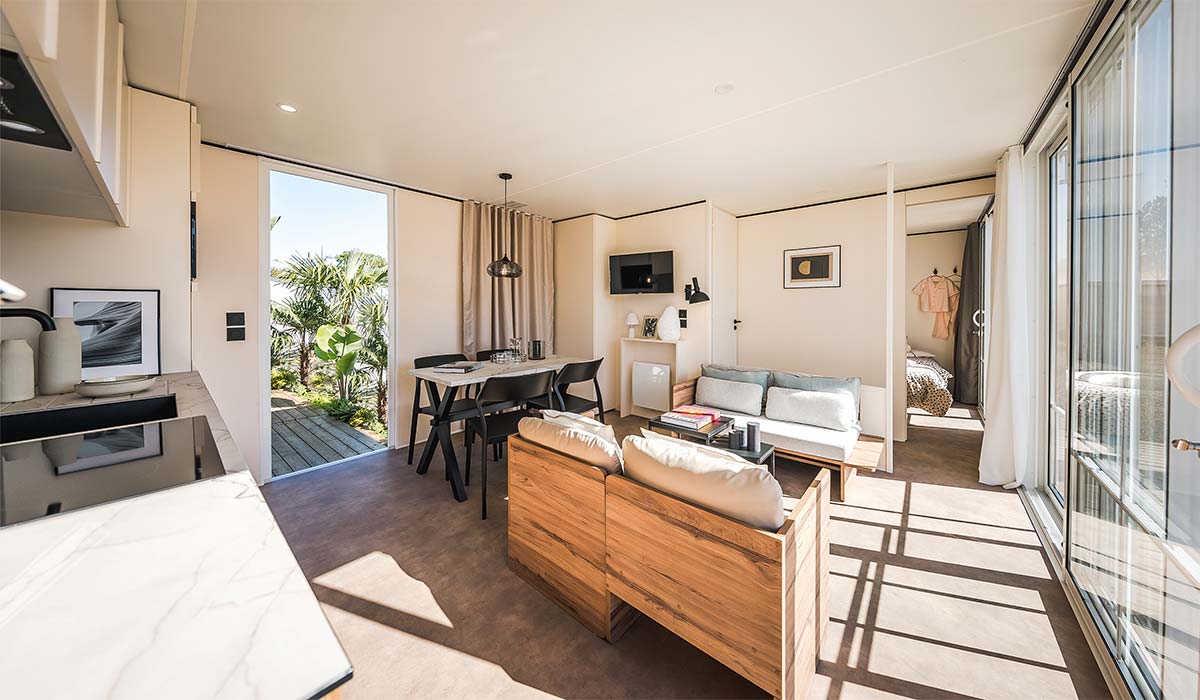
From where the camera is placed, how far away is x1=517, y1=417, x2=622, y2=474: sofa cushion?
A: 5.76 ft

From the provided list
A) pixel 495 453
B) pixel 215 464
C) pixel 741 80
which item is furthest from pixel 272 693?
pixel 495 453

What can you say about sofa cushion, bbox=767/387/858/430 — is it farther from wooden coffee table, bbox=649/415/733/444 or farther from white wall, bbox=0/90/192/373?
white wall, bbox=0/90/192/373

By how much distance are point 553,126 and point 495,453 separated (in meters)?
2.58

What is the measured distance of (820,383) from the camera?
359 cm

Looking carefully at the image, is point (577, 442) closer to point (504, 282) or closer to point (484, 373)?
point (484, 373)

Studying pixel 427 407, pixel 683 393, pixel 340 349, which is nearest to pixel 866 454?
pixel 683 393

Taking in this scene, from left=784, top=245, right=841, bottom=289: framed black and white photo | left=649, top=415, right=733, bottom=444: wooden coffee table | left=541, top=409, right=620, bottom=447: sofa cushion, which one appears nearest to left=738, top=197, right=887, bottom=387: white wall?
left=784, top=245, right=841, bottom=289: framed black and white photo

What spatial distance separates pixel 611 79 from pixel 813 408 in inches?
106

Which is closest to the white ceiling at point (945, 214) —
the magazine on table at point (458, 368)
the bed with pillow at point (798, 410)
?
the bed with pillow at point (798, 410)

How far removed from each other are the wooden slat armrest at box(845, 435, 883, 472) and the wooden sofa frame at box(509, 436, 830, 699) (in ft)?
4.93

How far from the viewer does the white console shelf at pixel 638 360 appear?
5043 mm

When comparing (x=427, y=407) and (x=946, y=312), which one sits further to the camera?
(x=946, y=312)

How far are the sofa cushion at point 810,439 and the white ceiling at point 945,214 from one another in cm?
253

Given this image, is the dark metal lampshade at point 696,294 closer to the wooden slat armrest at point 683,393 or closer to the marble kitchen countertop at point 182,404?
the wooden slat armrest at point 683,393
